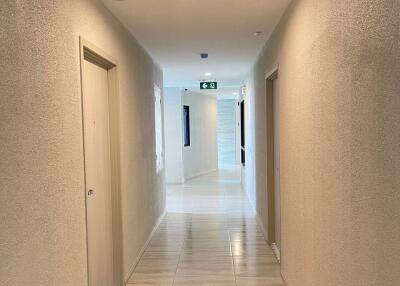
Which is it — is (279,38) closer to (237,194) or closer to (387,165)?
(387,165)

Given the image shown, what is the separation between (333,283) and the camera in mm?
2080

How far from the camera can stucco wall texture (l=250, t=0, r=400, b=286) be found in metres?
1.40

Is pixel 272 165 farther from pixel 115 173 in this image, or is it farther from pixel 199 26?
pixel 115 173

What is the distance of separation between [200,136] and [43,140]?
10.2 m

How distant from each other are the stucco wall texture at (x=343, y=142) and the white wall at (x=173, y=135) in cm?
709

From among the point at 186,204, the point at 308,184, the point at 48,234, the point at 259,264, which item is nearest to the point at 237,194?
the point at 186,204

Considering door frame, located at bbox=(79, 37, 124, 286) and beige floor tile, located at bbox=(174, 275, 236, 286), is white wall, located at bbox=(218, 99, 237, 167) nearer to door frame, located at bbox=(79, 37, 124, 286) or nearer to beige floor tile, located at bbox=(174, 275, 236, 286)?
beige floor tile, located at bbox=(174, 275, 236, 286)

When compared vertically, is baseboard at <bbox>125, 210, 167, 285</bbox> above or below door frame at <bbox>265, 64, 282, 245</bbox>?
below

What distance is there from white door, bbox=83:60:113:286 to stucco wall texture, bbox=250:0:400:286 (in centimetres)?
151

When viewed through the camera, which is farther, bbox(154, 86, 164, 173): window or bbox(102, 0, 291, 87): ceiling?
bbox(154, 86, 164, 173): window

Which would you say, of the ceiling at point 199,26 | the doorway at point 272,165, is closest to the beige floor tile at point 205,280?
the doorway at point 272,165

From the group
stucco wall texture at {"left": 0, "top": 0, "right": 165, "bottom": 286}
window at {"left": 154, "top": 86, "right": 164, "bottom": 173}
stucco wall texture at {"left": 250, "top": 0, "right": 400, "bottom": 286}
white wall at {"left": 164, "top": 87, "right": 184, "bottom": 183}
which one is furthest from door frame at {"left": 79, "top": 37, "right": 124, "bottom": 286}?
white wall at {"left": 164, "top": 87, "right": 184, "bottom": 183}

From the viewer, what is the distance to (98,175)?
3.14 metres

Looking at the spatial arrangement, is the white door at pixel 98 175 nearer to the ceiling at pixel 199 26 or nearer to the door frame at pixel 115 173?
the door frame at pixel 115 173
